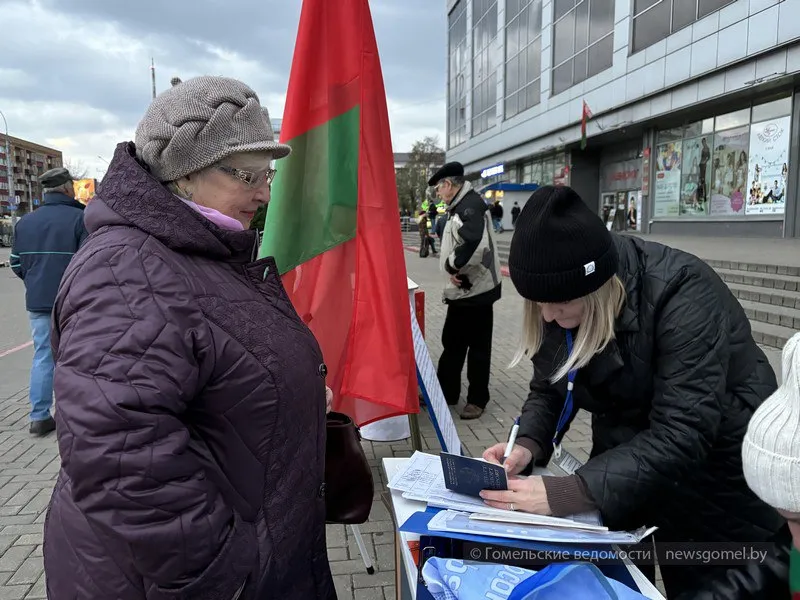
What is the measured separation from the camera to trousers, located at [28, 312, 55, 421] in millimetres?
4477

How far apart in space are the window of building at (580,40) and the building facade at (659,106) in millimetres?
48

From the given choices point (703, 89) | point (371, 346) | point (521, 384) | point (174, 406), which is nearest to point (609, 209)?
point (703, 89)

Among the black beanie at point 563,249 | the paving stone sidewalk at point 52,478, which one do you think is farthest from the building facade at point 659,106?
the black beanie at point 563,249

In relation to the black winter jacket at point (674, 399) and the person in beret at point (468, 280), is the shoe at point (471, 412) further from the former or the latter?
the black winter jacket at point (674, 399)

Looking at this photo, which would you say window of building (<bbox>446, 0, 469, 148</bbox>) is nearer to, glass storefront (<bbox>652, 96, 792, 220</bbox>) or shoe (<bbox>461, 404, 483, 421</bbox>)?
A: glass storefront (<bbox>652, 96, 792, 220</bbox>)

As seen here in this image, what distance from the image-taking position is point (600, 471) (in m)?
1.43

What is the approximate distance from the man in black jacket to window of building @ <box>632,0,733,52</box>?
55.3 feet

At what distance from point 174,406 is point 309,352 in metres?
0.40

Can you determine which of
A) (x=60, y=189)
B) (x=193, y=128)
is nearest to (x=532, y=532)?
(x=193, y=128)

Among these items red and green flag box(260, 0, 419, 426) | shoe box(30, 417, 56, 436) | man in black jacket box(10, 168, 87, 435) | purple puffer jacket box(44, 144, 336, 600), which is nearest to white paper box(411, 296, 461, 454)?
red and green flag box(260, 0, 419, 426)

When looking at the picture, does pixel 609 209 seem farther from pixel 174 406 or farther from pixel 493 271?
pixel 174 406

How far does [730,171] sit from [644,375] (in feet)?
58.4

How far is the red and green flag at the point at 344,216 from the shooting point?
2697mm

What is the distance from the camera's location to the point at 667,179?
770 inches
